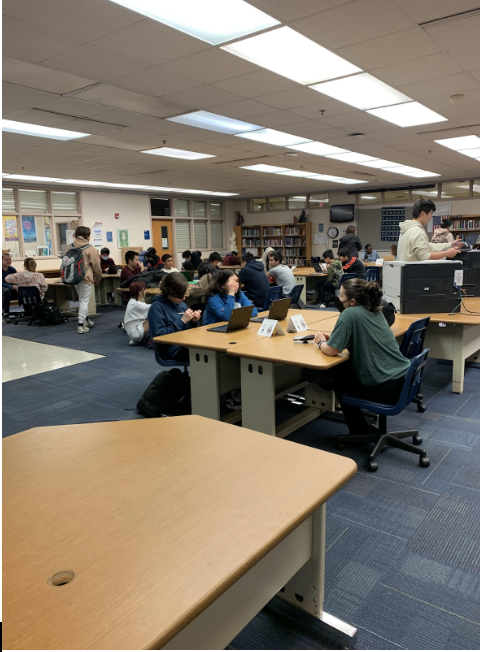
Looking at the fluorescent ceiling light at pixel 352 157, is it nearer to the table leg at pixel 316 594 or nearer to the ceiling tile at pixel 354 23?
the ceiling tile at pixel 354 23

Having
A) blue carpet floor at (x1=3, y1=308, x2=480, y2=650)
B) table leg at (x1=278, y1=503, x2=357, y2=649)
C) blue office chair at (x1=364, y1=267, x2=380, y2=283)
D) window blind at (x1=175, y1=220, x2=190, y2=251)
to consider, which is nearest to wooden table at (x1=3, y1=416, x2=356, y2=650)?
table leg at (x1=278, y1=503, x2=357, y2=649)

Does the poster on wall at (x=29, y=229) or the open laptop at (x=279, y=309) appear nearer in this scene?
the open laptop at (x=279, y=309)

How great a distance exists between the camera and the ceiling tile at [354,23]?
2.89 metres

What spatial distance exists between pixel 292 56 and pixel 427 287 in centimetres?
233

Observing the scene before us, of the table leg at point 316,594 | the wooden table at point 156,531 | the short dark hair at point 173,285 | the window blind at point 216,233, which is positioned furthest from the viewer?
the window blind at point 216,233

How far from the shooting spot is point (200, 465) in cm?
141

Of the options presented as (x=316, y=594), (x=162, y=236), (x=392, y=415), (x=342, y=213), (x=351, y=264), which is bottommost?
(x=316, y=594)

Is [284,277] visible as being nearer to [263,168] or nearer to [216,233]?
[263,168]

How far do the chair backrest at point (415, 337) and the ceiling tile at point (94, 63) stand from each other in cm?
291

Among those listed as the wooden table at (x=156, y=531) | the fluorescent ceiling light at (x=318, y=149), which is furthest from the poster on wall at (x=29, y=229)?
the wooden table at (x=156, y=531)

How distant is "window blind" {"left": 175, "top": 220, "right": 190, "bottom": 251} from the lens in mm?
14252

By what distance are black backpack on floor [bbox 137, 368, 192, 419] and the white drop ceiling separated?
2.53m

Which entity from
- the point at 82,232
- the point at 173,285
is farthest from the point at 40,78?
the point at 82,232

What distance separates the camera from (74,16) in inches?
114
